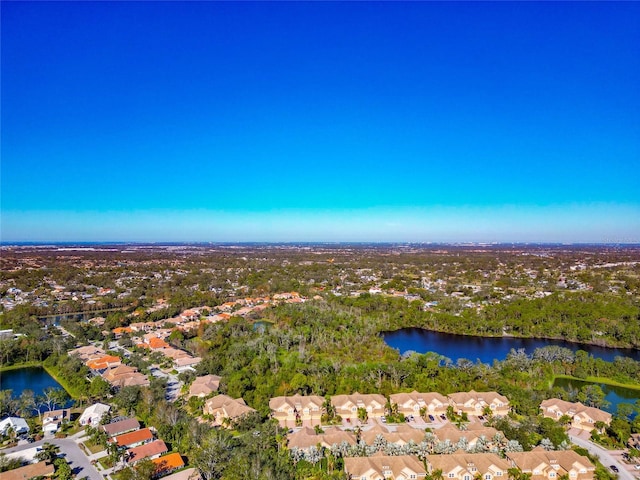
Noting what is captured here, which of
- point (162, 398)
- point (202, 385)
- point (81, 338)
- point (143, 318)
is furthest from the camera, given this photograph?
point (143, 318)

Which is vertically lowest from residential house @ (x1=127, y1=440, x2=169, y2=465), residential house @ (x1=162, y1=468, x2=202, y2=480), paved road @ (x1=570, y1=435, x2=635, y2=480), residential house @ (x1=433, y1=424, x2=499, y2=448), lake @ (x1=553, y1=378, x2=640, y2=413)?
lake @ (x1=553, y1=378, x2=640, y2=413)

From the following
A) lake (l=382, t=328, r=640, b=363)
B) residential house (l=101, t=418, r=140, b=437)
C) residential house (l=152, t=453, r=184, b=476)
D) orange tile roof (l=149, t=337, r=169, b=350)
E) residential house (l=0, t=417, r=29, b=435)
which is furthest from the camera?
lake (l=382, t=328, r=640, b=363)

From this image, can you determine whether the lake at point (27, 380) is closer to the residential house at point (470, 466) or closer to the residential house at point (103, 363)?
the residential house at point (103, 363)

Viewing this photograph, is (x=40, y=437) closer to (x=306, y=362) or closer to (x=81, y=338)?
(x=306, y=362)

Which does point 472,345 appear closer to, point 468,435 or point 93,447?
point 468,435

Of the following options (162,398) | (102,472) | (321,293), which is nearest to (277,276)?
(321,293)

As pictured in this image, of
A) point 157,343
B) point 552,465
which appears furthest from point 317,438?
point 157,343

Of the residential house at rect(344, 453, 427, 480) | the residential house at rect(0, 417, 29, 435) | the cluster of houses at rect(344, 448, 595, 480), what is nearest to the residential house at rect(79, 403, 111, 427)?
the residential house at rect(0, 417, 29, 435)

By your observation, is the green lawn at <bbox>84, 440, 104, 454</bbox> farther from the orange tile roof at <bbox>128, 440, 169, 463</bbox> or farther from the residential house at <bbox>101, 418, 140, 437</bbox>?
the orange tile roof at <bbox>128, 440, 169, 463</bbox>
